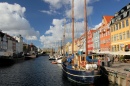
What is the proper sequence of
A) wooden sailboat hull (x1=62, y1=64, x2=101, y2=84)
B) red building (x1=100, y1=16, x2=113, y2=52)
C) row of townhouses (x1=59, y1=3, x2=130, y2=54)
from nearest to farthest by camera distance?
wooden sailboat hull (x1=62, y1=64, x2=101, y2=84) < row of townhouses (x1=59, y1=3, x2=130, y2=54) < red building (x1=100, y1=16, x2=113, y2=52)

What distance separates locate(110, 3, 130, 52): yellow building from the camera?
191ft

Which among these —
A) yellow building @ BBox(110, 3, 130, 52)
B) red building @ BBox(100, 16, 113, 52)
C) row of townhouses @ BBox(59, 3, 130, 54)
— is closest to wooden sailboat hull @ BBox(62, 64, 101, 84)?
row of townhouses @ BBox(59, 3, 130, 54)

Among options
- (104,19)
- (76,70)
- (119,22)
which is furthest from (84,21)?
(104,19)

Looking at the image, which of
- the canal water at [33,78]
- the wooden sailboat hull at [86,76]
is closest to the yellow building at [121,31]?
the canal water at [33,78]

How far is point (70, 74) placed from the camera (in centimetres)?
3872

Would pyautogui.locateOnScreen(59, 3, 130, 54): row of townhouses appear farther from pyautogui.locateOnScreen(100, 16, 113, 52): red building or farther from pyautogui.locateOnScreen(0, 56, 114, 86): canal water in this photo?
pyautogui.locateOnScreen(0, 56, 114, 86): canal water

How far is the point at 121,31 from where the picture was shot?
62.2 meters

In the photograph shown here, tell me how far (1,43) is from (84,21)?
341 feet

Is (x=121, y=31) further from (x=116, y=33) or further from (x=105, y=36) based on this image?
(x=105, y=36)

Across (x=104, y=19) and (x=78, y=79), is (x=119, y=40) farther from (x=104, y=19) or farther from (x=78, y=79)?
(x=78, y=79)

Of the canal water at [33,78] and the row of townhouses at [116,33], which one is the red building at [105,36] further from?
the canal water at [33,78]

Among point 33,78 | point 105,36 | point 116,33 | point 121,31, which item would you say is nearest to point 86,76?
point 33,78

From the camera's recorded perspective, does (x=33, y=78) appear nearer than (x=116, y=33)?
Yes

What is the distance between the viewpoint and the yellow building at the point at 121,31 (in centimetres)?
5831
